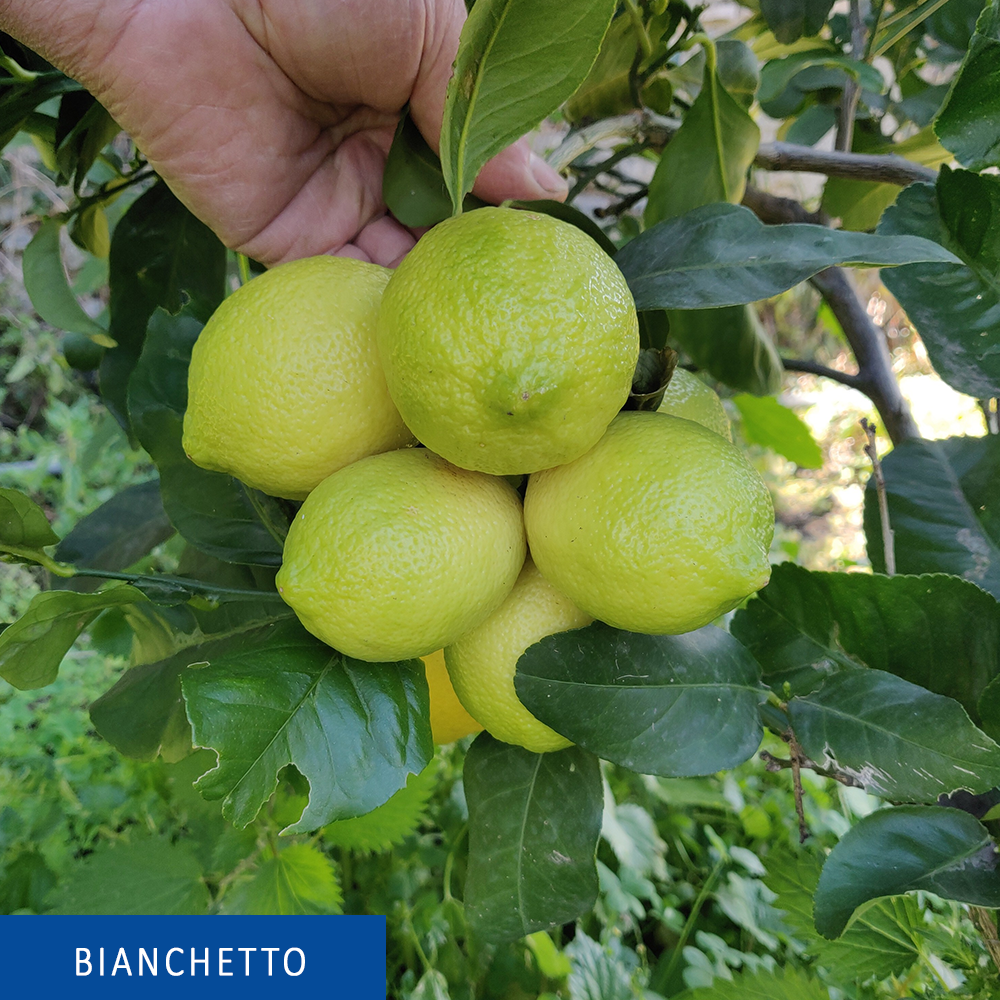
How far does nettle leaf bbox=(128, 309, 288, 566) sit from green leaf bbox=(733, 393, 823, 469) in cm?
59

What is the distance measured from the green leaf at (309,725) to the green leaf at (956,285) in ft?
1.32

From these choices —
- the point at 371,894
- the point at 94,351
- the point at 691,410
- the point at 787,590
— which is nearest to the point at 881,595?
the point at 787,590

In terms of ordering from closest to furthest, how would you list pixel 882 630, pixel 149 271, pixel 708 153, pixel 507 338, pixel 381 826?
pixel 507 338 < pixel 882 630 < pixel 708 153 < pixel 149 271 < pixel 381 826

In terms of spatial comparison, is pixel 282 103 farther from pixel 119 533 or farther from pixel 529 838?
pixel 529 838

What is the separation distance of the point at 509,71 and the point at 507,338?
0.49 ft

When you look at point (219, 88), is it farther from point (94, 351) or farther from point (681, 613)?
point (681, 613)

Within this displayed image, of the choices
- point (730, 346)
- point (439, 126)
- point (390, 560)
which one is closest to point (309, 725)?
point (390, 560)

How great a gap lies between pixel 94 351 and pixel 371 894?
31.8 inches

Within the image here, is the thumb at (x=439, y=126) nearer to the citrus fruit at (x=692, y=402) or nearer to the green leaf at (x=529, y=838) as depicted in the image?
the citrus fruit at (x=692, y=402)

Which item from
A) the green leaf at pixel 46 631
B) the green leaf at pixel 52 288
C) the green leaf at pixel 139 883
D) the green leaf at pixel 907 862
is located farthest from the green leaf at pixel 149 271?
the green leaf at pixel 907 862

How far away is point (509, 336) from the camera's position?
0.33 metres

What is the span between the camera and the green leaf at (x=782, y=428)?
0.88 metres

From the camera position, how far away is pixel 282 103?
660 mm

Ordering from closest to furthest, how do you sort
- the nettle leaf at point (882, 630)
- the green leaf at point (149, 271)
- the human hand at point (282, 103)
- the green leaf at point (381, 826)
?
the nettle leaf at point (882, 630) < the human hand at point (282, 103) < the green leaf at point (149, 271) < the green leaf at point (381, 826)
